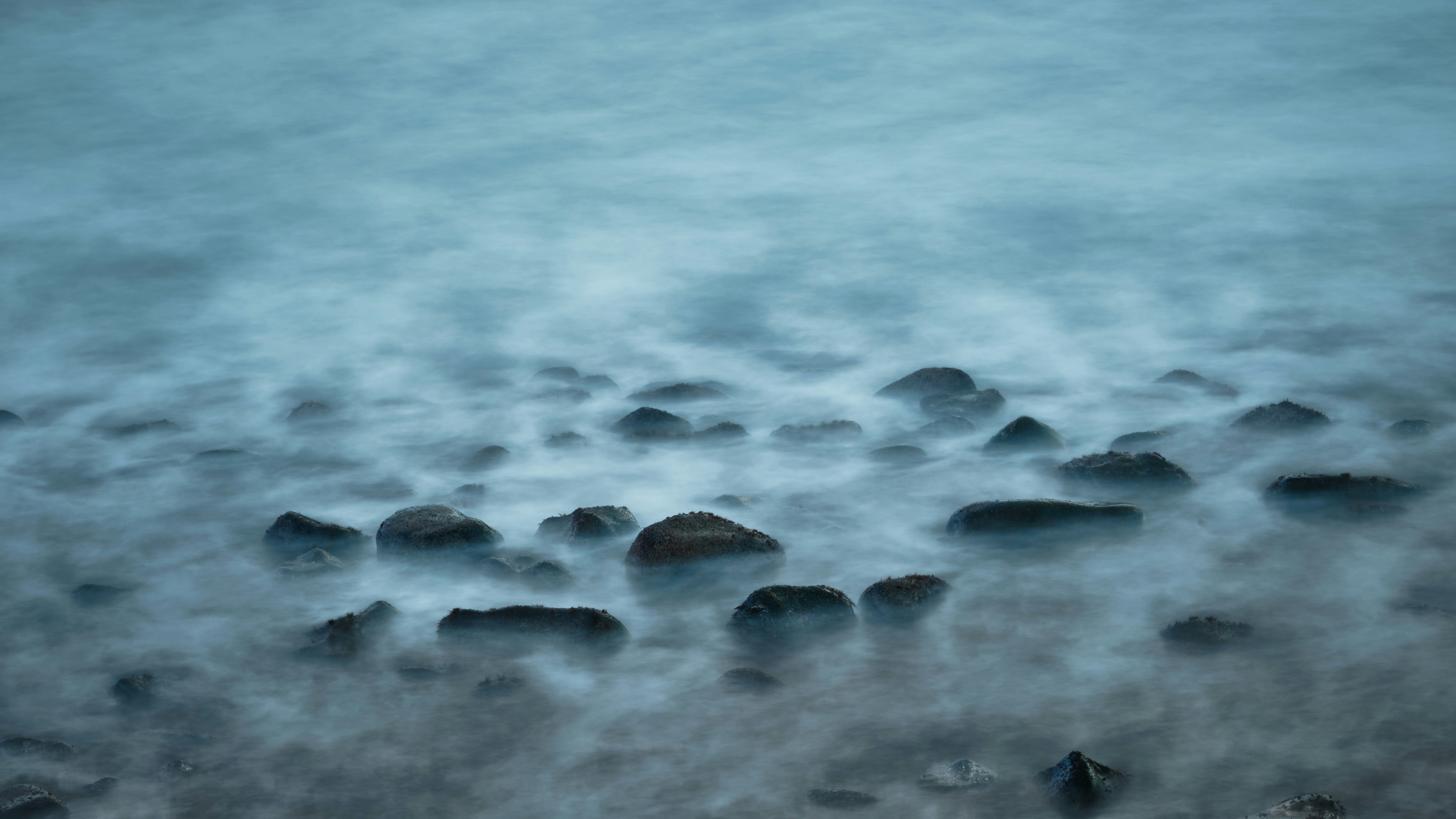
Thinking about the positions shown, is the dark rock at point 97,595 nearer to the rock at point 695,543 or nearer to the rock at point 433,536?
the rock at point 433,536

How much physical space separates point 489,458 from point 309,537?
0.74m

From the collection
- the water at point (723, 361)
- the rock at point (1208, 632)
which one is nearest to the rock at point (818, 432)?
the water at point (723, 361)

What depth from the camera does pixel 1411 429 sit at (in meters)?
3.65

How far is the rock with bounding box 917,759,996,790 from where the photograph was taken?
2090 mm

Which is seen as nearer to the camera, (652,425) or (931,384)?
(652,425)

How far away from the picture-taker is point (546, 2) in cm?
1056

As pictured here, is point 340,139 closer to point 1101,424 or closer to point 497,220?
point 497,220

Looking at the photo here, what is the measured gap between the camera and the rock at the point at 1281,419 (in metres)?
3.73

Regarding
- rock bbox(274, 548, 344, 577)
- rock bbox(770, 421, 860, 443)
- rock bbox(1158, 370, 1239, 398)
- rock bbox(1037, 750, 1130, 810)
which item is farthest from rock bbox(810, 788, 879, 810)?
rock bbox(1158, 370, 1239, 398)

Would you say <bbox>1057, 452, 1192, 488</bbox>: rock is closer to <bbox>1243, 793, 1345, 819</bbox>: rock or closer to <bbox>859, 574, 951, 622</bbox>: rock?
<bbox>859, 574, 951, 622</bbox>: rock

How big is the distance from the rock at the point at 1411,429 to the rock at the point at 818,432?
1483 mm

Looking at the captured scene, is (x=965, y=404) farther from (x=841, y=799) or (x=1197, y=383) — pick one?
(x=841, y=799)

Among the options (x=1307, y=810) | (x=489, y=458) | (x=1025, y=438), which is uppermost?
(x=1307, y=810)

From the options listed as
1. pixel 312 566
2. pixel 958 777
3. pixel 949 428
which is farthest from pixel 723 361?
pixel 958 777
